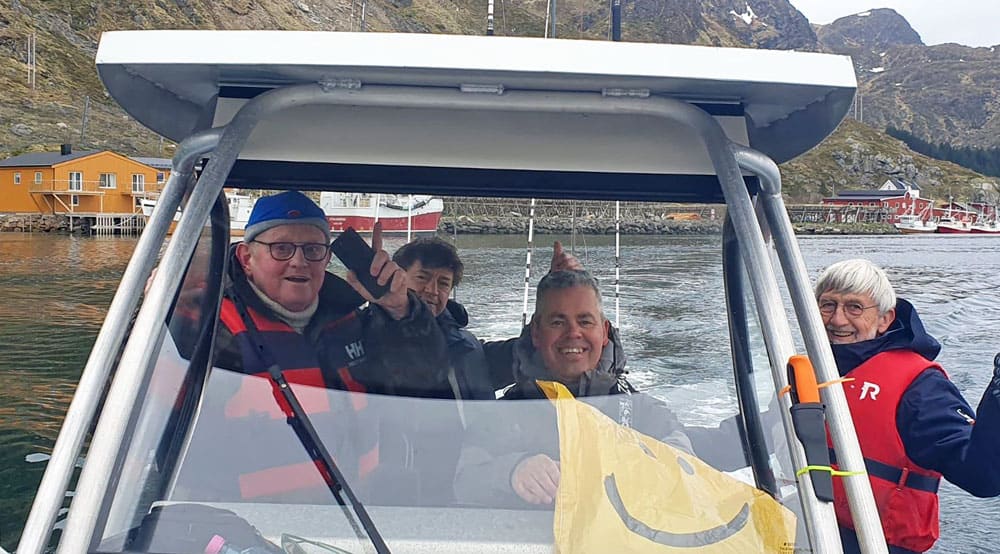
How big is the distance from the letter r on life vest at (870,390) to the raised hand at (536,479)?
1.55 meters

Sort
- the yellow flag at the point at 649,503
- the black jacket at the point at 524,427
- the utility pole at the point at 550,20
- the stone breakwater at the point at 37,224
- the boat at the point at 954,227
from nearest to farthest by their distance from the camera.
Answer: the yellow flag at the point at 649,503 → the black jacket at the point at 524,427 → the utility pole at the point at 550,20 → the stone breakwater at the point at 37,224 → the boat at the point at 954,227

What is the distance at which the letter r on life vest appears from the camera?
114 inches

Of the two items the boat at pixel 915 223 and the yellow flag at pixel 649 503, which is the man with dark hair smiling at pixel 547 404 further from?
the boat at pixel 915 223

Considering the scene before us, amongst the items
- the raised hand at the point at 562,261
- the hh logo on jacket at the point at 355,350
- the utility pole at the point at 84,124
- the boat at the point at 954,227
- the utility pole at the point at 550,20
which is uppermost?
the utility pole at the point at 84,124

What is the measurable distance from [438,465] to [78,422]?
780mm

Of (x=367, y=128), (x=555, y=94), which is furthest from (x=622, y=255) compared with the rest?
(x=555, y=94)

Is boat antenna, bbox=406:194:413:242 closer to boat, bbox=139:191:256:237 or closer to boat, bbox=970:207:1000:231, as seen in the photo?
boat, bbox=139:191:256:237

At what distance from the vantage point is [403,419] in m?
1.95

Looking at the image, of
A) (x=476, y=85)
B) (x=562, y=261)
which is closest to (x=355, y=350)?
(x=476, y=85)

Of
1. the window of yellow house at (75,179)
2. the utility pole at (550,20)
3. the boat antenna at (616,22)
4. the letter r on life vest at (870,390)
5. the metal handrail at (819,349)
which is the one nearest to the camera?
the metal handrail at (819,349)

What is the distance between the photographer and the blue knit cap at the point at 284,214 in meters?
2.33

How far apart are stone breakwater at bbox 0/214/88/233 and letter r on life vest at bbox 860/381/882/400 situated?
5257 centimetres

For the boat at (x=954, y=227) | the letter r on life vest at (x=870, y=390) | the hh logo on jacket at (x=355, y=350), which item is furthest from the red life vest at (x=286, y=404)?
the boat at (x=954, y=227)

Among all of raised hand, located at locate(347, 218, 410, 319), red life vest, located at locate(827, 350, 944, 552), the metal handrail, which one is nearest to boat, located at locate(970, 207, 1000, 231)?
red life vest, located at locate(827, 350, 944, 552)
